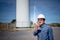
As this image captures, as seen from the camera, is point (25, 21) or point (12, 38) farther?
point (12, 38)

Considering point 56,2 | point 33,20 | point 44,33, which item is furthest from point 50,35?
point 56,2

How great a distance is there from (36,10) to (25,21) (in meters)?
0.81

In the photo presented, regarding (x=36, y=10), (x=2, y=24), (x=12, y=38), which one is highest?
(x=36, y=10)

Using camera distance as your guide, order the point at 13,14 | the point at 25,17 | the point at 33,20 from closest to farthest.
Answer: the point at 25,17, the point at 33,20, the point at 13,14

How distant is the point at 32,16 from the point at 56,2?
0.89 m

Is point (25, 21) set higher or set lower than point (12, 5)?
lower

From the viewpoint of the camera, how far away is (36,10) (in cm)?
596

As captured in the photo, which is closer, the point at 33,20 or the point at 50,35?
the point at 50,35

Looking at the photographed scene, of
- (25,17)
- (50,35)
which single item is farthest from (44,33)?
(25,17)

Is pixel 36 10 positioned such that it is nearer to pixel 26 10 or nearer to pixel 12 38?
pixel 26 10

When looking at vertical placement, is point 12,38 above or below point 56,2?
below

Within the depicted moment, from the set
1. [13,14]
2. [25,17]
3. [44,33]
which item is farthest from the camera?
[13,14]

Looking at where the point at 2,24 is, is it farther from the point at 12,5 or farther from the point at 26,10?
the point at 26,10

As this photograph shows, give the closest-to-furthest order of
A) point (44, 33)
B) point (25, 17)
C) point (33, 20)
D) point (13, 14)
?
point (44, 33) < point (25, 17) < point (33, 20) < point (13, 14)
